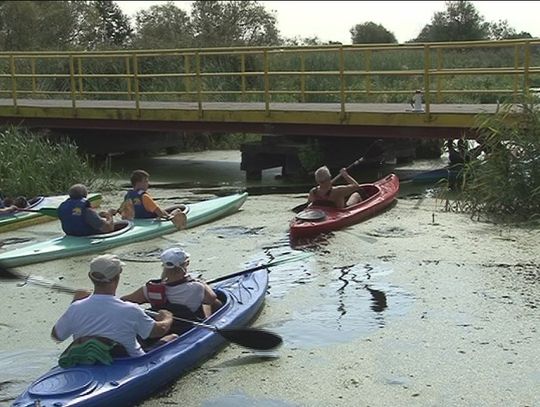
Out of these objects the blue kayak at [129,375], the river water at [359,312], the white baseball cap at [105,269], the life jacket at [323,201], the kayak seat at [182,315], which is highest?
the white baseball cap at [105,269]

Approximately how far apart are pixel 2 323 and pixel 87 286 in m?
1.24

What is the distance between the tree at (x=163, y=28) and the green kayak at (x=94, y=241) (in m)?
15.8

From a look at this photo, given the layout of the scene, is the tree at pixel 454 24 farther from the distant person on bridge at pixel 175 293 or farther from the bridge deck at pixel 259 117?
the distant person on bridge at pixel 175 293

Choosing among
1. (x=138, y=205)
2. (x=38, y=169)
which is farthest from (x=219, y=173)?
(x=138, y=205)

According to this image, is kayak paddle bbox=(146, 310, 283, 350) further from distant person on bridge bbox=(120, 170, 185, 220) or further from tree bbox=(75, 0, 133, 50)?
tree bbox=(75, 0, 133, 50)

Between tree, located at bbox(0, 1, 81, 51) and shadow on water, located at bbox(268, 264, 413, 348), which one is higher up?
tree, located at bbox(0, 1, 81, 51)

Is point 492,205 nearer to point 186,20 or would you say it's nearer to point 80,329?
point 80,329

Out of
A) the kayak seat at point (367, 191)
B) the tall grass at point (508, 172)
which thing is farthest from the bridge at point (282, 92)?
the kayak seat at point (367, 191)

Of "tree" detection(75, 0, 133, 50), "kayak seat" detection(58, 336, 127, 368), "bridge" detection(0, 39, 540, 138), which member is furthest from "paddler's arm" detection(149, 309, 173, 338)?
"tree" detection(75, 0, 133, 50)

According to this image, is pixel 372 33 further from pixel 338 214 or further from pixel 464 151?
pixel 338 214

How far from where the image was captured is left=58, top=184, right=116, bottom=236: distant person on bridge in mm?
9102

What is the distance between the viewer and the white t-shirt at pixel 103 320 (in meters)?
4.93

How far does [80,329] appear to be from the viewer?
4969mm

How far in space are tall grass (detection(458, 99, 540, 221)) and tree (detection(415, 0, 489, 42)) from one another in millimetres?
26183
